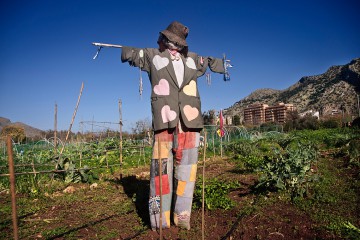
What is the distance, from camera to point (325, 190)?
3781 millimetres

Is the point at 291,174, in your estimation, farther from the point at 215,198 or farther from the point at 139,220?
the point at 139,220

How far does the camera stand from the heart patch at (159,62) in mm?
2822

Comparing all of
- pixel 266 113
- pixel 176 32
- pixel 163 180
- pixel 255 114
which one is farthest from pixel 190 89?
pixel 255 114

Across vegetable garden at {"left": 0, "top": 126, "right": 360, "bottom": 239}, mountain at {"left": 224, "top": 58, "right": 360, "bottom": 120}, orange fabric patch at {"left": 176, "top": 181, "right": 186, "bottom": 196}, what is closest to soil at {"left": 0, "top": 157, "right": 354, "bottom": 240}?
vegetable garden at {"left": 0, "top": 126, "right": 360, "bottom": 239}

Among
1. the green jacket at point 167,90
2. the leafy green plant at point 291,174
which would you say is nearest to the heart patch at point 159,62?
the green jacket at point 167,90

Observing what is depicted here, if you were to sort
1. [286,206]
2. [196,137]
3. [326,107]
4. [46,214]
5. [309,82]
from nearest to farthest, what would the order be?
[196,137]
[286,206]
[46,214]
[326,107]
[309,82]

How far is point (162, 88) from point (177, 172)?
2.92 ft

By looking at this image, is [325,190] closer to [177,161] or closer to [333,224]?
[333,224]

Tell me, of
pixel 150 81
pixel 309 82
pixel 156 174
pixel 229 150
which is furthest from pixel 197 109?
pixel 309 82

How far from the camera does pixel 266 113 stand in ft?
142

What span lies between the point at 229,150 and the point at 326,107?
3361 cm

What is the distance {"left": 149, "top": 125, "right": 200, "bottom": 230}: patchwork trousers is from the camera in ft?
8.77

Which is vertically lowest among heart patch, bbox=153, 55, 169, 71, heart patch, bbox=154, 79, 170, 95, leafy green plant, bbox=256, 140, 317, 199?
leafy green plant, bbox=256, 140, 317, 199

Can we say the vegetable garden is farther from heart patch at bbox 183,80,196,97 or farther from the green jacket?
heart patch at bbox 183,80,196,97
